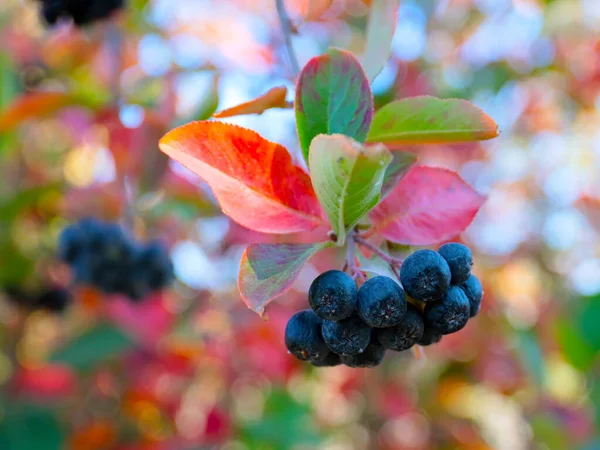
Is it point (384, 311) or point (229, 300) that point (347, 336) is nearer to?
point (384, 311)

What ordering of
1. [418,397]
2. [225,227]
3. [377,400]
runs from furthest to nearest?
1. [418,397]
2. [377,400]
3. [225,227]

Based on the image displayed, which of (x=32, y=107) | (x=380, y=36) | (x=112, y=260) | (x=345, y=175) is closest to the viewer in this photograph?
(x=345, y=175)

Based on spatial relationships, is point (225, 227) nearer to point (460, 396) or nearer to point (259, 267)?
point (460, 396)

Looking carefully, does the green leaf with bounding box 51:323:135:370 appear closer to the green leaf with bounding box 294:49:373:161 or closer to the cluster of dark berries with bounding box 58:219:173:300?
the cluster of dark berries with bounding box 58:219:173:300

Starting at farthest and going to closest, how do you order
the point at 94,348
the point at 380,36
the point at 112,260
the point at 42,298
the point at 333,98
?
the point at 94,348 → the point at 42,298 → the point at 112,260 → the point at 380,36 → the point at 333,98

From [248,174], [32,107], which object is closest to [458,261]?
[248,174]

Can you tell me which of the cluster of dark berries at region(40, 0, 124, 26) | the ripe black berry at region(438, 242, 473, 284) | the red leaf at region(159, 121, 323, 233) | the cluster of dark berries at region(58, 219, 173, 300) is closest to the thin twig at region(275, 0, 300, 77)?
the red leaf at region(159, 121, 323, 233)

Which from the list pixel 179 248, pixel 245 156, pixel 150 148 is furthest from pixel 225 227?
pixel 245 156
